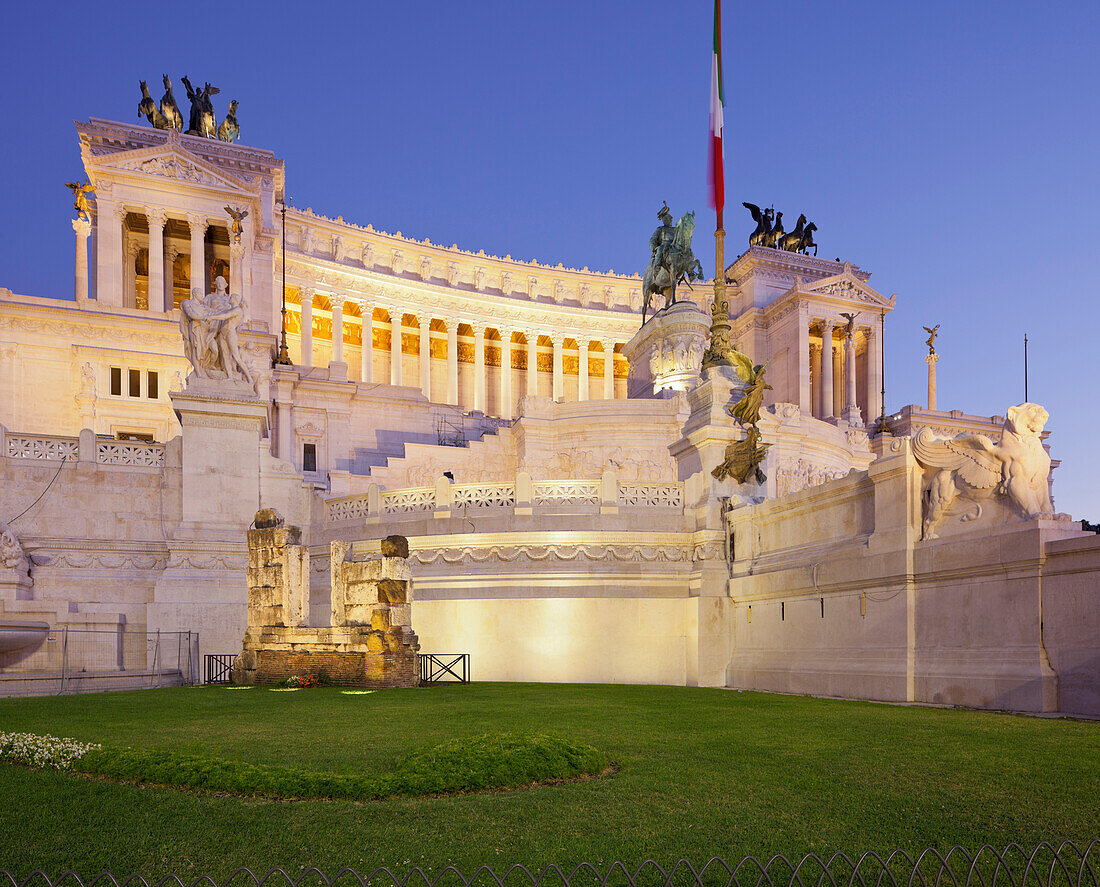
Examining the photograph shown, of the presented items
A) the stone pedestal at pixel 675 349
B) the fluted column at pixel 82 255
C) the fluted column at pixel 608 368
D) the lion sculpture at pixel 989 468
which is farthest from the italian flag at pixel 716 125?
the fluted column at pixel 608 368

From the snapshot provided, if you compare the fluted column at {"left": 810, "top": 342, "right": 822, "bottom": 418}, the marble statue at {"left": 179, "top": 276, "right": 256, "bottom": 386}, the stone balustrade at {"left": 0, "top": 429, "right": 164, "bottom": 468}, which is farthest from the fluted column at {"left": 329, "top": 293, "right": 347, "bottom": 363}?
the stone balustrade at {"left": 0, "top": 429, "right": 164, "bottom": 468}

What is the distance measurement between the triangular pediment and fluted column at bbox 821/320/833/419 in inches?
125

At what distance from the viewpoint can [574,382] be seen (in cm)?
10581

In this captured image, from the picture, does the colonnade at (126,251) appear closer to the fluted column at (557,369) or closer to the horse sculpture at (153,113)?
the horse sculpture at (153,113)

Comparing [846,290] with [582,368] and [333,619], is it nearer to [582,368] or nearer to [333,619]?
[582,368]

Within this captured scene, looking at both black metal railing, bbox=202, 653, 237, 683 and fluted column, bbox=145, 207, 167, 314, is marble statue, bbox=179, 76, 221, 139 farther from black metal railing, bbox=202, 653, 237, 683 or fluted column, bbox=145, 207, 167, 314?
black metal railing, bbox=202, 653, 237, 683

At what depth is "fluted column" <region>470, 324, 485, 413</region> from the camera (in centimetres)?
9300

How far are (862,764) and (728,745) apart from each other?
202cm

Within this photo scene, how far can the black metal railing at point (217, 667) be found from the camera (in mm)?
25406

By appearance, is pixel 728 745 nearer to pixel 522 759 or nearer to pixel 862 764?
pixel 862 764

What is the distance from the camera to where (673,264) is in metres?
60.8

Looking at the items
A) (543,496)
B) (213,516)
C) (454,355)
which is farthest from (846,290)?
(213,516)

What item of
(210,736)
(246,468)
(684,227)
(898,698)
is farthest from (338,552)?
(684,227)

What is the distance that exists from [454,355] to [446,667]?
226 ft
